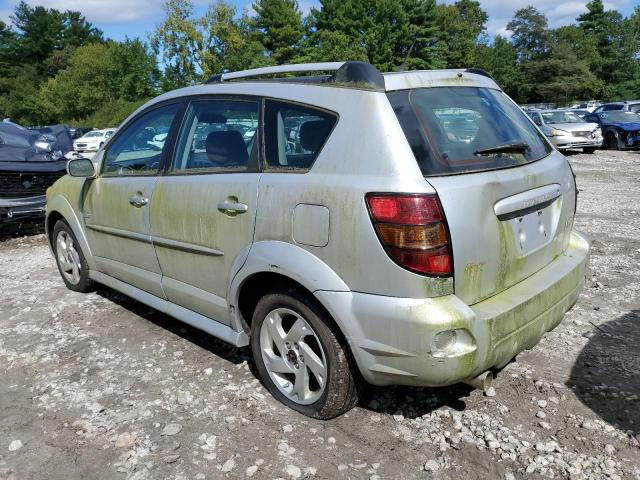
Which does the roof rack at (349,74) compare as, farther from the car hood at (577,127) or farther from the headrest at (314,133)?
the car hood at (577,127)

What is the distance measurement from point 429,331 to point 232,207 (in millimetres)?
1319

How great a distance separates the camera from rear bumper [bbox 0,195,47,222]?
7.78 m

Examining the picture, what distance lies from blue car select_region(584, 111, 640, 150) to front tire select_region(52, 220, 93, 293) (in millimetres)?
19753

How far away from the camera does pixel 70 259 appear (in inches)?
209

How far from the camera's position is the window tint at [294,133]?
113 inches

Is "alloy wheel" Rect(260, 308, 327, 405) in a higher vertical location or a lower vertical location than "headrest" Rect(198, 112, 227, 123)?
lower

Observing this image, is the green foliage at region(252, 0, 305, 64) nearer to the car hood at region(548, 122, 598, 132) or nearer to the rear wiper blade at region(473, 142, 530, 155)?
the car hood at region(548, 122, 598, 132)

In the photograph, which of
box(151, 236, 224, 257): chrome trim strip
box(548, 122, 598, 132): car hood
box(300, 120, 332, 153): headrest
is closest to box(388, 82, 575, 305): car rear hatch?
box(300, 120, 332, 153): headrest

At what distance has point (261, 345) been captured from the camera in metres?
3.24

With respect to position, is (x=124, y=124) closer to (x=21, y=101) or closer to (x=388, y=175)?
(x=388, y=175)

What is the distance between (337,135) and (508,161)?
0.91 m

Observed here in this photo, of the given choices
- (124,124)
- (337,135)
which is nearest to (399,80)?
(337,135)

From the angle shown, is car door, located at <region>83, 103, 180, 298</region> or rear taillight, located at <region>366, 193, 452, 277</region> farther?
car door, located at <region>83, 103, 180, 298</region>

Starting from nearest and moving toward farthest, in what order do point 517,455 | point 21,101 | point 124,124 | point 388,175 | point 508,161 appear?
1. point 388,175
2. point 517,455
3. point 508,161
4. point 124,124
5. point 21,101
